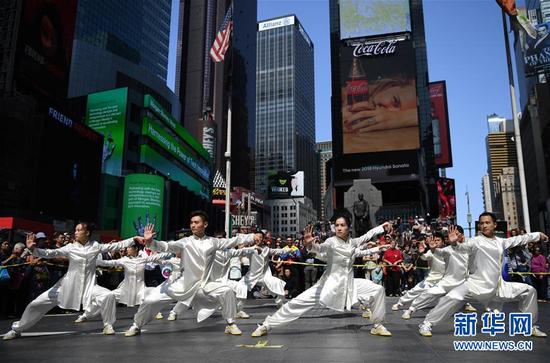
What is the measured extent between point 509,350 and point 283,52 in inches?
7984

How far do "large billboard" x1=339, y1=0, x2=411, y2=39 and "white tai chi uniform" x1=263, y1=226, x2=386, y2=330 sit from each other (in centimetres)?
6857

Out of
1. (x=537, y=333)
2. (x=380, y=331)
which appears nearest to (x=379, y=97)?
(x=537, y=333)

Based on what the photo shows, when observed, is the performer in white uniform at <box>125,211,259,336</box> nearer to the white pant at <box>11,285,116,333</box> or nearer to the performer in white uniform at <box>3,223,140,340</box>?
the white pant at <box>11,285,116,333</box>

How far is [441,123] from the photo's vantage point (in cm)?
9719

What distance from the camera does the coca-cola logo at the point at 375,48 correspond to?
228 ft

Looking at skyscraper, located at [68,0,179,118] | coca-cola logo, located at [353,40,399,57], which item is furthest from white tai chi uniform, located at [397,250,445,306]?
skyscraper, located at [68,0,179,118]

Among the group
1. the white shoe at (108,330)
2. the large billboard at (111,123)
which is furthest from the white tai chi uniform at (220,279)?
the large billboard at (111,123)

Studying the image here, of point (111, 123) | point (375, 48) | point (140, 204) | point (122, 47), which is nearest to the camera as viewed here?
point (140, 204)

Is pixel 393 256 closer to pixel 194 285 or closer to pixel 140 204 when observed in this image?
pixel 194 285

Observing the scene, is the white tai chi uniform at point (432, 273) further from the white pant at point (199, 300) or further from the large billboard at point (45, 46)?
the large billboard at point (45, 46)

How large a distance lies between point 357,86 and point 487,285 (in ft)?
215

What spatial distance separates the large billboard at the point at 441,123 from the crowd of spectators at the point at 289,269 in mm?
84584

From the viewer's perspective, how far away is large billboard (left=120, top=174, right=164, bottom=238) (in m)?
46.3

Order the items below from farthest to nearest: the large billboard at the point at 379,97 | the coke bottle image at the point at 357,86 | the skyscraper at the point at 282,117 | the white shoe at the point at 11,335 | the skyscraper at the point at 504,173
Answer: the skyscraper at the point at 282,117
the skyscraper at the point at 504,173
the coke bottle image at the point at 357,86
the large billboard at the point at 379,97
the white shoe at the point at 11,335
